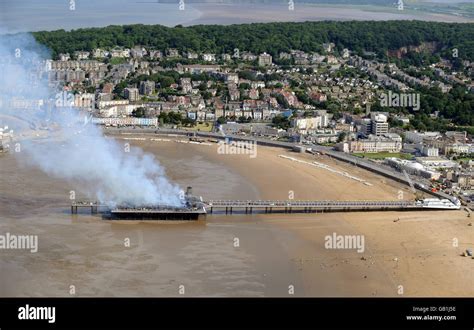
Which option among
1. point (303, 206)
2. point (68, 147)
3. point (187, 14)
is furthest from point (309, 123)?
point (187, 14)

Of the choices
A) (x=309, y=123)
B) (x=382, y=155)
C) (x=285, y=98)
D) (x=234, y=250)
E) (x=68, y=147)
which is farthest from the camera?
(x=285, y=98)

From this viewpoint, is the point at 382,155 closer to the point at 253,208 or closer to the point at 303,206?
the point at 303,206

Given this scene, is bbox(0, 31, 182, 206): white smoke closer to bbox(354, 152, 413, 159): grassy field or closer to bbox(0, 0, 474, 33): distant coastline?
bbox(354, 152, 413, 159): grassy field

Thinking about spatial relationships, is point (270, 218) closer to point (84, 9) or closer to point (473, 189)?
point (473, 189)

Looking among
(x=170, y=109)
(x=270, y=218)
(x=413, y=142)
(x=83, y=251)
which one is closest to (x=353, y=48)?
(x=170, y=109)

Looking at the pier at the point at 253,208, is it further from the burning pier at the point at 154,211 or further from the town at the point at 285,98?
the town at the point at 285,98
